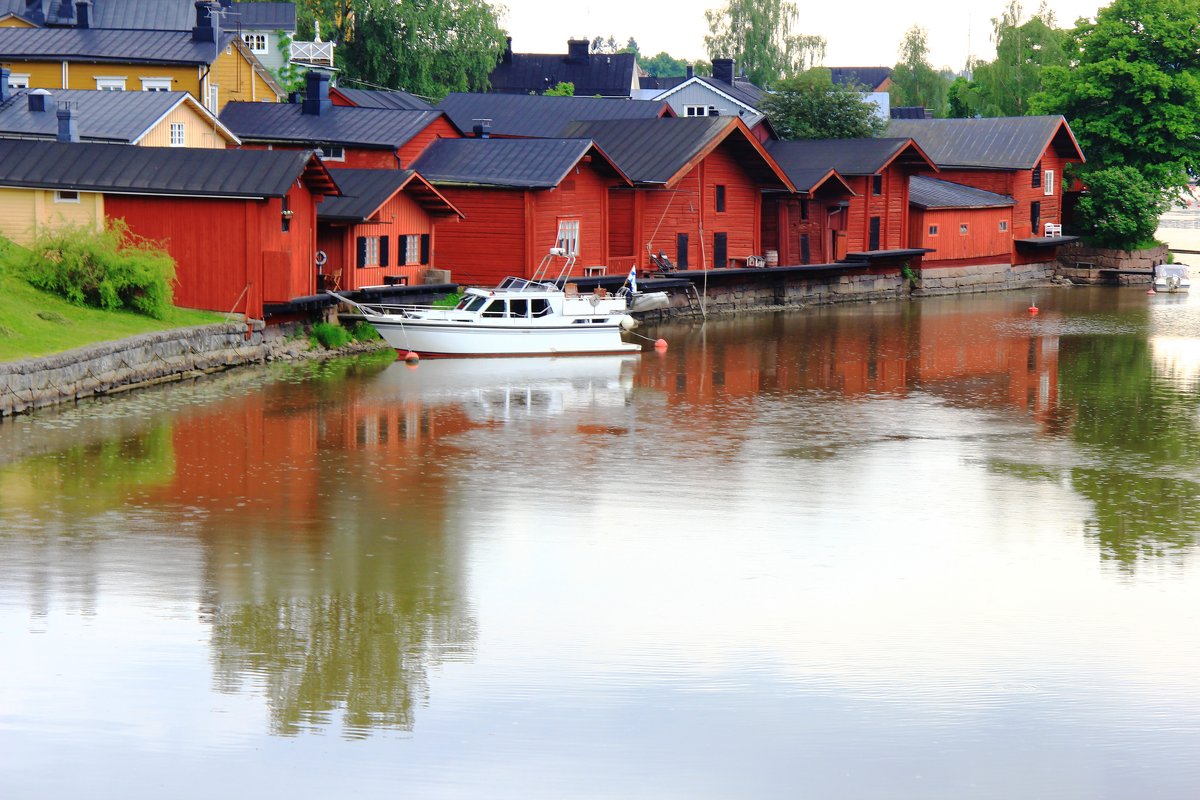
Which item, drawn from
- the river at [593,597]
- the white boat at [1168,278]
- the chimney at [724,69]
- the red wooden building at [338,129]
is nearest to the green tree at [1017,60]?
the chimney at [724,69]

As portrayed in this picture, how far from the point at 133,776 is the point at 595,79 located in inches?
4168

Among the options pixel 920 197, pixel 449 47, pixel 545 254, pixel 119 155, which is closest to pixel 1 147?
pixel 119 155

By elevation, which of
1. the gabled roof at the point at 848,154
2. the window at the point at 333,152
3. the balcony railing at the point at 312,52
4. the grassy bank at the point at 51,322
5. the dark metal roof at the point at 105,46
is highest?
the balcony railing at the point at 312,52

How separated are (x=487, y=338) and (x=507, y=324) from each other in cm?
64

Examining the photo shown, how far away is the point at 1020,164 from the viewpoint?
7344 cm

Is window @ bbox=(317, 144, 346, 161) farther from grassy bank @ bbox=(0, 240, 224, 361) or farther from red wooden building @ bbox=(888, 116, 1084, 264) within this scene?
red wooden building @ bbox=(888, 116, 1084, 264)

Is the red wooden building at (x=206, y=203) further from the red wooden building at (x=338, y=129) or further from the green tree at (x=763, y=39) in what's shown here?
the green tree at (x=763, y=39)

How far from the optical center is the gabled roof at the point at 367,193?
1746 inches

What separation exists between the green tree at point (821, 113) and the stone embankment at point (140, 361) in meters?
40.1

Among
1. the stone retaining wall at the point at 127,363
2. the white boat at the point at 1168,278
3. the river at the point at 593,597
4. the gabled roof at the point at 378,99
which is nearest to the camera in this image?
the river at the point at 593,597

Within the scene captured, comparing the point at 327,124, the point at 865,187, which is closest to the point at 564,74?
the point at 865,187

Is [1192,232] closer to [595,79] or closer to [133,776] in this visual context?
[595,79]

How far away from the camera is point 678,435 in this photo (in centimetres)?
3244

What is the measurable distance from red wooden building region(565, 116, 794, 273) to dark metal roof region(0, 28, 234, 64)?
16145 millimetres
